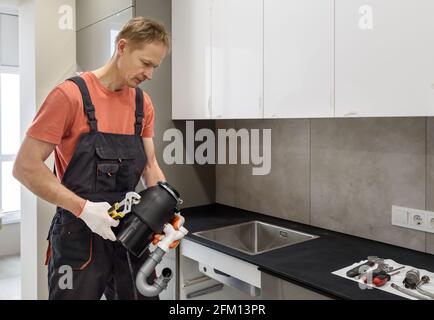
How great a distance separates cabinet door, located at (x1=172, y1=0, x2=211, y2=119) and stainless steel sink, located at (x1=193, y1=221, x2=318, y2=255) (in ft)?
2.18

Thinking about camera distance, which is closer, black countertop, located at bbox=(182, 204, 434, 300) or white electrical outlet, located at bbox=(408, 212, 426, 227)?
black countertop, located at bbox=(182, 204, 434, 300)

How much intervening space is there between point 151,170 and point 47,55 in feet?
4.77

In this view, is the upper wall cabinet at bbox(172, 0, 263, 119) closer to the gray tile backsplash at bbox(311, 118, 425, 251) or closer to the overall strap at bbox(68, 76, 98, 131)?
the gray tile backsplash at bbox(311, 118, 425, 251)

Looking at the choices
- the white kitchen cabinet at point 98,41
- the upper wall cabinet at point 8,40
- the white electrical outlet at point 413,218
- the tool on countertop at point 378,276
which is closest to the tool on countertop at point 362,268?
the tool on countertop at point 378,276

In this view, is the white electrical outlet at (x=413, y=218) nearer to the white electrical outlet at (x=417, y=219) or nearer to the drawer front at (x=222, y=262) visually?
the white electrical outlet at (x=417, y=219)

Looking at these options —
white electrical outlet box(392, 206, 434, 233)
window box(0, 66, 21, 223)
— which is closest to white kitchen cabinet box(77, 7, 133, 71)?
white electrical outlet box(392, 206, 434, 233)

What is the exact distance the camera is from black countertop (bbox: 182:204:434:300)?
1473 mm

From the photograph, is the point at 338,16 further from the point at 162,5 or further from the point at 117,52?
the point at 162,5

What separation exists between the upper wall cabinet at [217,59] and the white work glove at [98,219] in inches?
37.5

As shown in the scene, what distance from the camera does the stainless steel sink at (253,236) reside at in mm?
2281

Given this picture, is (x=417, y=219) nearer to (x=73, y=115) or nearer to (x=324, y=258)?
(x=324, y=258)

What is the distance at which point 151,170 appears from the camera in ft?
6.03
